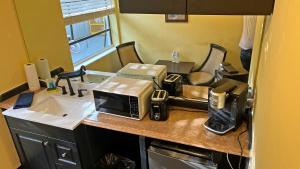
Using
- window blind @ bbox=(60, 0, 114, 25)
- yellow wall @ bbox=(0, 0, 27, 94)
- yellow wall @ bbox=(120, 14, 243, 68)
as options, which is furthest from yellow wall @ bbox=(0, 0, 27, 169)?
yellow wall @ bbox=(120, 14, 243, 68)

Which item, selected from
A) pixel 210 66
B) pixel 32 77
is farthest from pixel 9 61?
pixel 210 66

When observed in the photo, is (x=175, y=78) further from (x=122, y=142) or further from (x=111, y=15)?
(x=111, y=15)

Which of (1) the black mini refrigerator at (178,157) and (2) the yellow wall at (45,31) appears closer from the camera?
(1) the black mini refrigerator at (178,157)

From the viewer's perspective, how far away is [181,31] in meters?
2.93

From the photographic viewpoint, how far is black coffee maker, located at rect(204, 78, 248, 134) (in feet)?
4.31

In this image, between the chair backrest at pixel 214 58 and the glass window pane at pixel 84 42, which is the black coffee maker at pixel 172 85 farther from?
the chair backrest at pixel 214 58

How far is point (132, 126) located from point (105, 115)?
0.83 feet

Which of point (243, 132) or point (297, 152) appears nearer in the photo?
point (297, 152)

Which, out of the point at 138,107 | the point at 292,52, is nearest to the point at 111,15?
the point at 138,107

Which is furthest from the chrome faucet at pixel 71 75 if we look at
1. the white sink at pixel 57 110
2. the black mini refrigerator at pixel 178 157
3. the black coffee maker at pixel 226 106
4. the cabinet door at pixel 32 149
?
the black coffee maker at pixel 226 106

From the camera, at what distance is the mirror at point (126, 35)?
7.07 feet

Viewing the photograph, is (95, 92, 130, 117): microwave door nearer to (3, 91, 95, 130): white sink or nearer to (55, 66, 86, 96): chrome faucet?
(3, 91, 95, 130): white sink

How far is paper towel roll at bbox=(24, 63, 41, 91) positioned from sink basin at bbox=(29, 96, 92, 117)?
0.24m

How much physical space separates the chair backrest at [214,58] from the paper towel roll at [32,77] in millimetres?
1852
